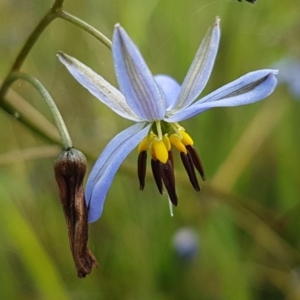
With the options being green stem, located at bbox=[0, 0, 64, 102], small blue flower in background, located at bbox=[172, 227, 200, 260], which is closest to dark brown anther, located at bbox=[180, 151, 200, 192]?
green stem, located at bbox=[0, 0, 64, 102]

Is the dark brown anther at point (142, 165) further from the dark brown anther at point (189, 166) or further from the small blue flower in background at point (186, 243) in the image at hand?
the small blue flower in background at point (186, 243)

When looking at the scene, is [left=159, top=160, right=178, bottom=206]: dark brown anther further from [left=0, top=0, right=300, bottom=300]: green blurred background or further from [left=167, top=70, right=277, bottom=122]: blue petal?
[left=0, top=0, right=300, bottom=300]: green blurred background

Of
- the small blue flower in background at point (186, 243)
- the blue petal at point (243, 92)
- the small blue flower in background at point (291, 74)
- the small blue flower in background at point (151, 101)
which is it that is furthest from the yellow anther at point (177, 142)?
the small blue flower in background at point (291, 74)

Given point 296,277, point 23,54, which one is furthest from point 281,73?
point 23,54

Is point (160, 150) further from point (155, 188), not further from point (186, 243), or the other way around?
point (155, 188)

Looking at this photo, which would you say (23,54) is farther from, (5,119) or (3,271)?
(5,119)
